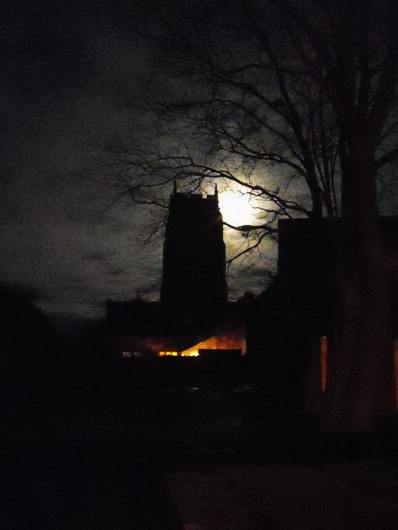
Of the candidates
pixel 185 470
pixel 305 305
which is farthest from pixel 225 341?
A: pixel 185 470

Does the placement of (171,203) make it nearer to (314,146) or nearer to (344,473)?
(314,146)

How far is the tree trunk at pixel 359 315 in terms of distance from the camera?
13609 mm

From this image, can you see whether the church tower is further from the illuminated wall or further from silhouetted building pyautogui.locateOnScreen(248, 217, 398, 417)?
the illuminated wall

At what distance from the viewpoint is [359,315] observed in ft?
45.3

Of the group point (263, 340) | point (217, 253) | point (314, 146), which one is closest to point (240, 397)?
point (263, 340)

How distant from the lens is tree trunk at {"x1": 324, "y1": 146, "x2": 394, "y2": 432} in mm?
13609

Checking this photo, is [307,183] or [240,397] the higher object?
[307,183]

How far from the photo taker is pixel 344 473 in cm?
1008

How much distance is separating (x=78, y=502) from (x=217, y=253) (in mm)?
8482

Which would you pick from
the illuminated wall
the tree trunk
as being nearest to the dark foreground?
the tree trunk

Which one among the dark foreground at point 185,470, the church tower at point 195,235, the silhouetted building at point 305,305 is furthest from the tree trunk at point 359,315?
the church tower at point 195,235

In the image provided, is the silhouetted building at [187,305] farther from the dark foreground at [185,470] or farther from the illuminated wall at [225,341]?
the dark foreground at [185,470]

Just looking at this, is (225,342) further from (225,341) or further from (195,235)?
(195,235)

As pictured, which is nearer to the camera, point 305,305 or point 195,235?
point 195,235
